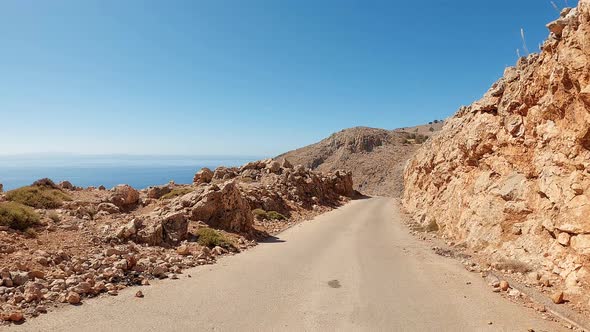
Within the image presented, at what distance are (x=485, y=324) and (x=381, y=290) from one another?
2.82 meters

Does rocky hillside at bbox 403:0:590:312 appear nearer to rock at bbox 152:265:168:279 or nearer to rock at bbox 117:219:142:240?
rock at bbox 152:265:168:279

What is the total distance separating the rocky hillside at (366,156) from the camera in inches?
3044

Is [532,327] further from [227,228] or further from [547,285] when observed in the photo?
[227,228]

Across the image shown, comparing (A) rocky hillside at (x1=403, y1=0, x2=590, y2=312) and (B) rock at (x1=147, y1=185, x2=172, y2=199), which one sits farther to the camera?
(B) rock at (x1=147, y1=185, x2=172, y2=199)

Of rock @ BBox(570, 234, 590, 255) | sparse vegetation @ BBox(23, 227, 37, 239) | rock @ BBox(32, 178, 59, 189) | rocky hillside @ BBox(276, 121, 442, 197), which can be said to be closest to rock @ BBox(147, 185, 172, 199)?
rock @ BBox(32, 178, 59, 189)

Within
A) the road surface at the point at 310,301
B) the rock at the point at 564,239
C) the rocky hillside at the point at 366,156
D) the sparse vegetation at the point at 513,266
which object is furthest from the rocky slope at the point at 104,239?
the rocky hillside at the point at 366,156

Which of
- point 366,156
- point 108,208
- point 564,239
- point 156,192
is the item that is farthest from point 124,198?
point 366,156

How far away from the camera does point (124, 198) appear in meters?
22.1

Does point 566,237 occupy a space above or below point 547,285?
above

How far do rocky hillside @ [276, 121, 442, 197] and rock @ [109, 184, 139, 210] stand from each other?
5481cm

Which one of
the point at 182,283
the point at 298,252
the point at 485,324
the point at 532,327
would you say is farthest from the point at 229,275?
the point at 532,327

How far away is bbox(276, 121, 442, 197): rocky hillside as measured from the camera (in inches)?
3044

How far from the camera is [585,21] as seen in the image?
1041 centimetres

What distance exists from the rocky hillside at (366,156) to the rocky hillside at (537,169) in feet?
169
